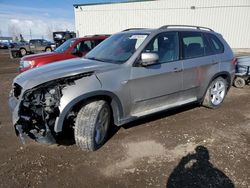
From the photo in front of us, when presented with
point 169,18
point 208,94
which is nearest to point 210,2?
point 169,18

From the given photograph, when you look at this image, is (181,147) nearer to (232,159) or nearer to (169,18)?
(232,159)

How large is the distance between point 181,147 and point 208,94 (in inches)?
83.3

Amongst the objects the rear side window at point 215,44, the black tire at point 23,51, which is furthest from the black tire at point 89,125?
the black tire at point 23,51

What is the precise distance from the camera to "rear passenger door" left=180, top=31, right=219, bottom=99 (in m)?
5.02

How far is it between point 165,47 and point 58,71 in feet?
6.65

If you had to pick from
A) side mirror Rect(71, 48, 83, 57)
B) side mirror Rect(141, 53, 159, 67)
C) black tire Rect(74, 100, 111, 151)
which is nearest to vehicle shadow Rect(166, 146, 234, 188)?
black tire Rect(74, 100, 111, 151)

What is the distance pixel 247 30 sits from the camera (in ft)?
83.3

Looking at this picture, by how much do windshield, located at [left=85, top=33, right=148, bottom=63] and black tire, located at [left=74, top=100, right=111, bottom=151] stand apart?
0.90m

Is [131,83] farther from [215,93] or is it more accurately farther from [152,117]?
[215,93]

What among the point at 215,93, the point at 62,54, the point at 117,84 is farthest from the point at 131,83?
the point at 62,54

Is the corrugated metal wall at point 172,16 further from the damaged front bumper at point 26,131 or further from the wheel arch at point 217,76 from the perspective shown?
the damaged front bumper at point 26,131

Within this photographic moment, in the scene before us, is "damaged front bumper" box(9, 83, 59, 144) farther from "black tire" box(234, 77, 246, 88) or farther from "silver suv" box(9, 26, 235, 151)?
"black tire" box(234, 77, 246, 88)

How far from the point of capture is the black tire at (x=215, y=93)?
230 inches

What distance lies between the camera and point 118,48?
4.68m
